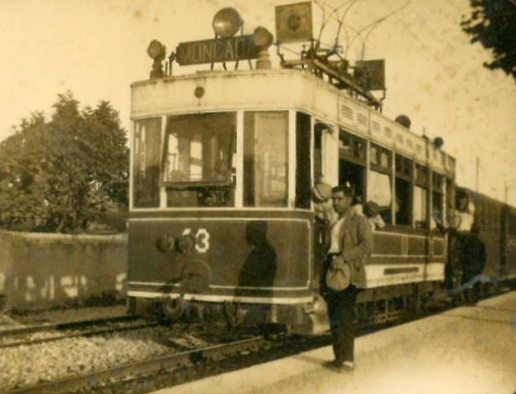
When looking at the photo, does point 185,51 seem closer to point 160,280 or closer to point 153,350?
point 160,280

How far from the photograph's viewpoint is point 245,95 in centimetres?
760

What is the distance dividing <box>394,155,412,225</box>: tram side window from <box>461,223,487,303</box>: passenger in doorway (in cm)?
411

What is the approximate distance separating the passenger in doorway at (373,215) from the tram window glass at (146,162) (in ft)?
8.14

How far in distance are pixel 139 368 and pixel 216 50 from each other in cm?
351

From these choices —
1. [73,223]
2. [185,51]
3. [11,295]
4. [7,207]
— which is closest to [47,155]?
[7,207]

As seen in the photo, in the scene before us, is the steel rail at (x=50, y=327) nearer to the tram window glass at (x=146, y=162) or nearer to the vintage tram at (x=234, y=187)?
the vintage tram at (x=234, y=187)

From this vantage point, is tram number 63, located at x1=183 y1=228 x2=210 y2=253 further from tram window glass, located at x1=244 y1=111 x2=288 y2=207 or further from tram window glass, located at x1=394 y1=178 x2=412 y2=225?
tram window glass, located at x1=394 y1=178 x2=412 y2=225

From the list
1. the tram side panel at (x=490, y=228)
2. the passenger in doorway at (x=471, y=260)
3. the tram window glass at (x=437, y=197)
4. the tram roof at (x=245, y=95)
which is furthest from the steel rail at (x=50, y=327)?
the tram side panel at (x=490, y=228)

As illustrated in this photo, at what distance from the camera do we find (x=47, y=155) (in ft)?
110

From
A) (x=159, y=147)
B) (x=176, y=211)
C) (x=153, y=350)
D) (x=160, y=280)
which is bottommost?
(x=153, y=350)

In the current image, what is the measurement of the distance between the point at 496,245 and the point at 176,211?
1311 cm

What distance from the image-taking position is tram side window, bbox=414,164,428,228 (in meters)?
11.3

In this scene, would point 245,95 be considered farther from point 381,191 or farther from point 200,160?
point 381,191

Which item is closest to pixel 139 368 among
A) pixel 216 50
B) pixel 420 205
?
pixel 216 50
